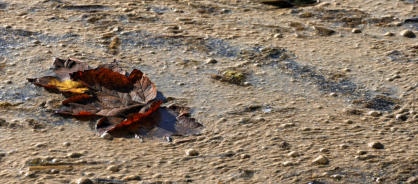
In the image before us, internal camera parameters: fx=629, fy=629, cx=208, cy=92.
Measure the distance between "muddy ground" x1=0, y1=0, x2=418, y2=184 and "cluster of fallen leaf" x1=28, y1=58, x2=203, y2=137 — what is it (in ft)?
0.14

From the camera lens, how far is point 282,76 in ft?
7.38

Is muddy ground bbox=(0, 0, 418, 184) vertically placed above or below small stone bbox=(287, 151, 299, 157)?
above

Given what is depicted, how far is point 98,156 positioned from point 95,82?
0.46 metres

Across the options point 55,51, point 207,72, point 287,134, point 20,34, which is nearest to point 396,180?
point 287,134

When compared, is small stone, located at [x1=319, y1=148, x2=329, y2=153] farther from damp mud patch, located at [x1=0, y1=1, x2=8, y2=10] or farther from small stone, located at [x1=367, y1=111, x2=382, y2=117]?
damp mud patch, located at [x1=0, y1=1, x2=8, y2=10]

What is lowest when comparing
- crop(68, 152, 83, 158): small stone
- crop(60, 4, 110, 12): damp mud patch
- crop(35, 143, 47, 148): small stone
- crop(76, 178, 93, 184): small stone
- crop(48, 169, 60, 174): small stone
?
crop(76, 178, 93, 184): small stone

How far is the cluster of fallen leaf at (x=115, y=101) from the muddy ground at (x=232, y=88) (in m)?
0.04

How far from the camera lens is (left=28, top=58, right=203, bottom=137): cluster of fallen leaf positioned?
192cm

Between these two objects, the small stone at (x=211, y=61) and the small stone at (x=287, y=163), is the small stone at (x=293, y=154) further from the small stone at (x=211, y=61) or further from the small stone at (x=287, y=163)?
the small stone at (x=211, y=61)

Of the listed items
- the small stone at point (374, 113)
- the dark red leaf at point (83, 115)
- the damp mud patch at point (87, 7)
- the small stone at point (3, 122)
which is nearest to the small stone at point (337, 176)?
the small stone at point (374, 113)

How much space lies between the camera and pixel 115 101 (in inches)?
81.4

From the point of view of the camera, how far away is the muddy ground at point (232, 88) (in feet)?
5.62

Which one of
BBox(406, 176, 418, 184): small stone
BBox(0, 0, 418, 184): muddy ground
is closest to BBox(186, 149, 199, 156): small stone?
BBox(0, 0, 418, 184): muddy ground

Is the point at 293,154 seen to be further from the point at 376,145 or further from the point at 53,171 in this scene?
the point at 53,171
